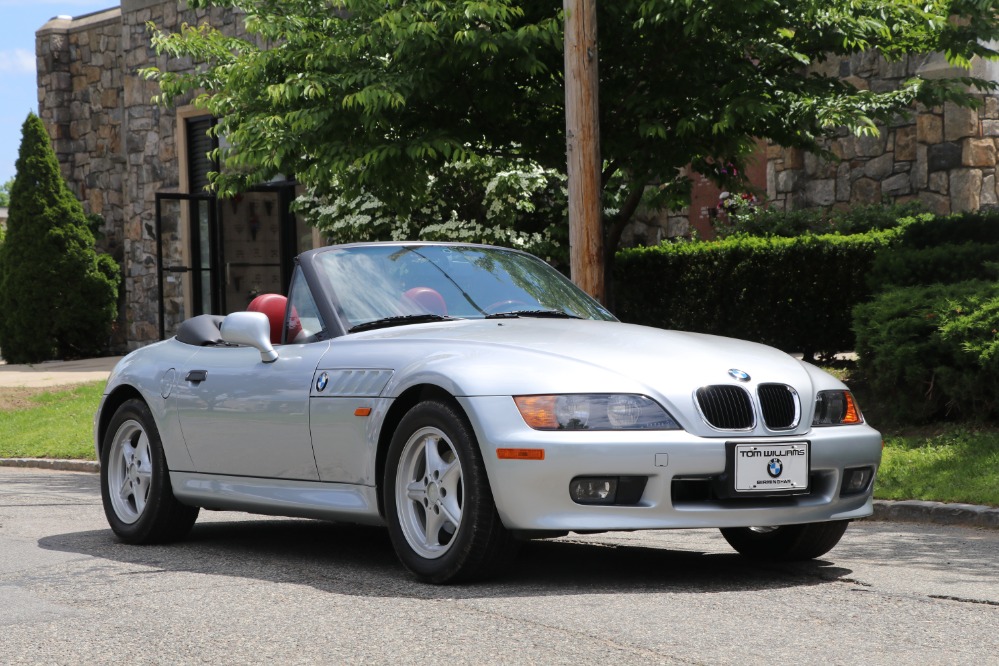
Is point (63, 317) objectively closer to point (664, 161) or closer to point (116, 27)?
point (116, 27)

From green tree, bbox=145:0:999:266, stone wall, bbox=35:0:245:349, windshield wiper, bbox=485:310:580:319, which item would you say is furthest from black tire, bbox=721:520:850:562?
stone wall, bbox=35:0:245:349

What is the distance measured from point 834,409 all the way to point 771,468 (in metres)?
0.60

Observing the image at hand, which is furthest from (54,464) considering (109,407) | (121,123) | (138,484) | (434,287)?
(121,123)

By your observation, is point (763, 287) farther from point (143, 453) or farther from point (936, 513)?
point (143, 453)

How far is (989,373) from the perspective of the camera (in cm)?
1069

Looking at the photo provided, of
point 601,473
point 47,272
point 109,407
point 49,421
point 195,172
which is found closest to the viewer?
point 601,473

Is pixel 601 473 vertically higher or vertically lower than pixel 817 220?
lower

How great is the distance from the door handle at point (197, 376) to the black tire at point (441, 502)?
1643 millimetres

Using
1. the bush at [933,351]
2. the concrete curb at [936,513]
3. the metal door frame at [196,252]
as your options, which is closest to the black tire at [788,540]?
the concrete curb at [936,513]

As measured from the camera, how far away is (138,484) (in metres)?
8.08

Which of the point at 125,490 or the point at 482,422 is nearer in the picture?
the point at 482,422

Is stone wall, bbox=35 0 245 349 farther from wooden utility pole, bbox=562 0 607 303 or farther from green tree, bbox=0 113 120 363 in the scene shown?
wooden utility pole, bbox=562 0 607 303

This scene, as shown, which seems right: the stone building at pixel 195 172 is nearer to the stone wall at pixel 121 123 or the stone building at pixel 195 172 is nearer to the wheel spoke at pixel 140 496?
the stone wall at pixel 121 123

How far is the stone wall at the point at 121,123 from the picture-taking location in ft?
87.5
